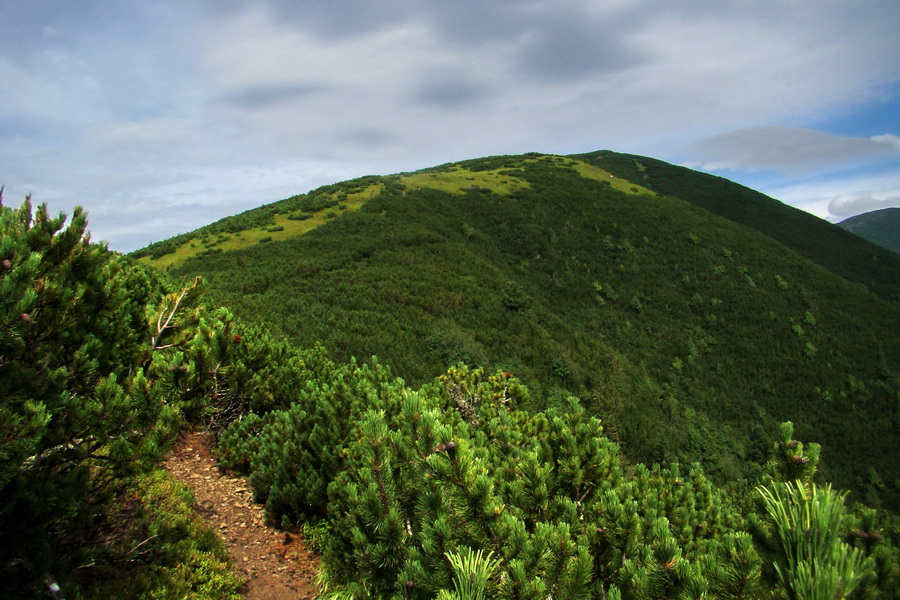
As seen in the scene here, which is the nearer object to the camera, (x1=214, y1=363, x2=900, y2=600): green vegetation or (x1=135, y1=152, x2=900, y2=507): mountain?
(x1=214, y1=363, x2=900, y2=600): green vegetation

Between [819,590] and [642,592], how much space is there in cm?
79

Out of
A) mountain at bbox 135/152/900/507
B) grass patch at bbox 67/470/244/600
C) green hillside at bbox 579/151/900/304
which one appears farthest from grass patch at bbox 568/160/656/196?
grass patch at bbox 67/470/244/600

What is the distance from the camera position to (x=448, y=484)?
2.28 metres

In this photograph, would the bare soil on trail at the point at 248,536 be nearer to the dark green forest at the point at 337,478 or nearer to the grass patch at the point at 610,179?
the dark green forest at the point at 337,478

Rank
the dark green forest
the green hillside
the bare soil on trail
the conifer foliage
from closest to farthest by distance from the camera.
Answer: the dark green forest, the conifer foliage, the bare soil on trail, the green hillside

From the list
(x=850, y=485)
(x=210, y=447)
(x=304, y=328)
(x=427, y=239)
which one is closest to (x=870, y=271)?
(x=850, y=485)

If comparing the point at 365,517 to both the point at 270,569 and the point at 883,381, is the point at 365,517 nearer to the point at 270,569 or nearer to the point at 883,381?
the point at 270,569

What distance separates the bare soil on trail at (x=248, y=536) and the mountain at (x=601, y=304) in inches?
492

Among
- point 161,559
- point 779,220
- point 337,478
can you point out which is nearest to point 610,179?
point 779,220

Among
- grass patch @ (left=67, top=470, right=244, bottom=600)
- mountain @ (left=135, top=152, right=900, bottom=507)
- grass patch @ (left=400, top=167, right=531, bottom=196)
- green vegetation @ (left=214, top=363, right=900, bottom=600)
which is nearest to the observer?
green vegetation @ (left=214, top=363, right=900, bottom=600)

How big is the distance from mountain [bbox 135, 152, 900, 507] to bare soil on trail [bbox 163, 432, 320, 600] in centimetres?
1249

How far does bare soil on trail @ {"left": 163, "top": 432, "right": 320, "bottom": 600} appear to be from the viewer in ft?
15.0

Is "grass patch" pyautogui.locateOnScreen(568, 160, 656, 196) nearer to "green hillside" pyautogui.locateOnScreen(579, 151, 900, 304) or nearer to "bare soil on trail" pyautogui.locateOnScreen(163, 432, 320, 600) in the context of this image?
"green hillside" pyautogui.locateOnScreen(579, 151, 900, 304)

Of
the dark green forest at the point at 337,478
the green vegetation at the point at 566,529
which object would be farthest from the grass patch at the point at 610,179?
the green vegetation at the point at 566,529
